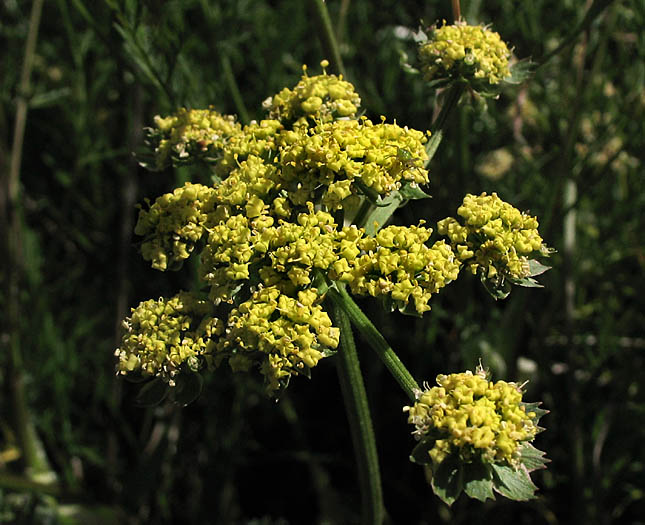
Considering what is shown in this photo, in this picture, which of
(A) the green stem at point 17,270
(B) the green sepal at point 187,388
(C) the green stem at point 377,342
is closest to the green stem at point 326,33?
(C) the green stem at point 377,342

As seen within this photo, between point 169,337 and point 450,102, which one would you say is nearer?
point 169,337

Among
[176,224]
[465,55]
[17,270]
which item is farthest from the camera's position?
[17,270]

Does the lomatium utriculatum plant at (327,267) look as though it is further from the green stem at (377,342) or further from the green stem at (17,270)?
the green stem at (17,270)

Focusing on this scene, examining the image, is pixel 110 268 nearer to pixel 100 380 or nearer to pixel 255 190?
pixel 100 380

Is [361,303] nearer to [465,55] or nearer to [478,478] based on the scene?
[465,55]

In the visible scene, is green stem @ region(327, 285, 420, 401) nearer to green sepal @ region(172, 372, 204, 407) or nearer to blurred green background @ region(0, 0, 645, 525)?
green sepal @ region(172, 372, 204, 407)

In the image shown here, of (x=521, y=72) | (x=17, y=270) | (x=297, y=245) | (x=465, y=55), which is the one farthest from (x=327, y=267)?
(x=17, y=270)

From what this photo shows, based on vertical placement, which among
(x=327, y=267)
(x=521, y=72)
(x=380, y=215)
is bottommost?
(x=327, y=267)
